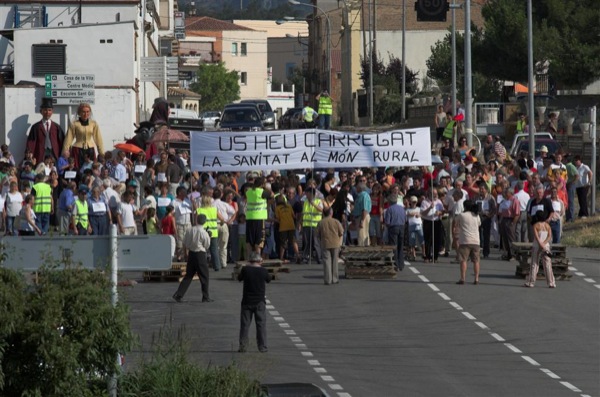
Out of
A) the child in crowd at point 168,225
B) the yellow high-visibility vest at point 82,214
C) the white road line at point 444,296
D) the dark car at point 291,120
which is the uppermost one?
the dark car at point 291,120

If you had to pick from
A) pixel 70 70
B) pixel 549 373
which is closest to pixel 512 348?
pixel 549 373

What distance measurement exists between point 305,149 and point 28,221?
6151 millimetres

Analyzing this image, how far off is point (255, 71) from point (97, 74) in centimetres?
11235

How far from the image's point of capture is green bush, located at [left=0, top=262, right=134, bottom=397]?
43.5ft

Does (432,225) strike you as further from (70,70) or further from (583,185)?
(70,70)

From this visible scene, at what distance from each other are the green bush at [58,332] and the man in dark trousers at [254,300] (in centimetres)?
611

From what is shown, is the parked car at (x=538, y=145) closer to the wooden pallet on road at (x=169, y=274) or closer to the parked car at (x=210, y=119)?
the wooden pallet on road at (x=169, y=274)

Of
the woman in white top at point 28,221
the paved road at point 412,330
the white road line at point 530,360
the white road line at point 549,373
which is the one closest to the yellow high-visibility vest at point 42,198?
the woman in white top at point 28,221

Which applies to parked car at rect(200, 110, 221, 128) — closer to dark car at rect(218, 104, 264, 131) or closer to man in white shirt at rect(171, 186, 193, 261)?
dark car at rect(218, 104, 264, 131)

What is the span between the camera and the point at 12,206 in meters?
31.3

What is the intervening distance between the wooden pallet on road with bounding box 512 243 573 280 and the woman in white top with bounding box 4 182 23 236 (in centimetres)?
1113

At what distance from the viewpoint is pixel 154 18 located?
7000cm

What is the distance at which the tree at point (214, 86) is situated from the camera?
134750 millimetres

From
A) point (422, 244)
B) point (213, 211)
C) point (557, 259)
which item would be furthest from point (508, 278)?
point (213, 211)
